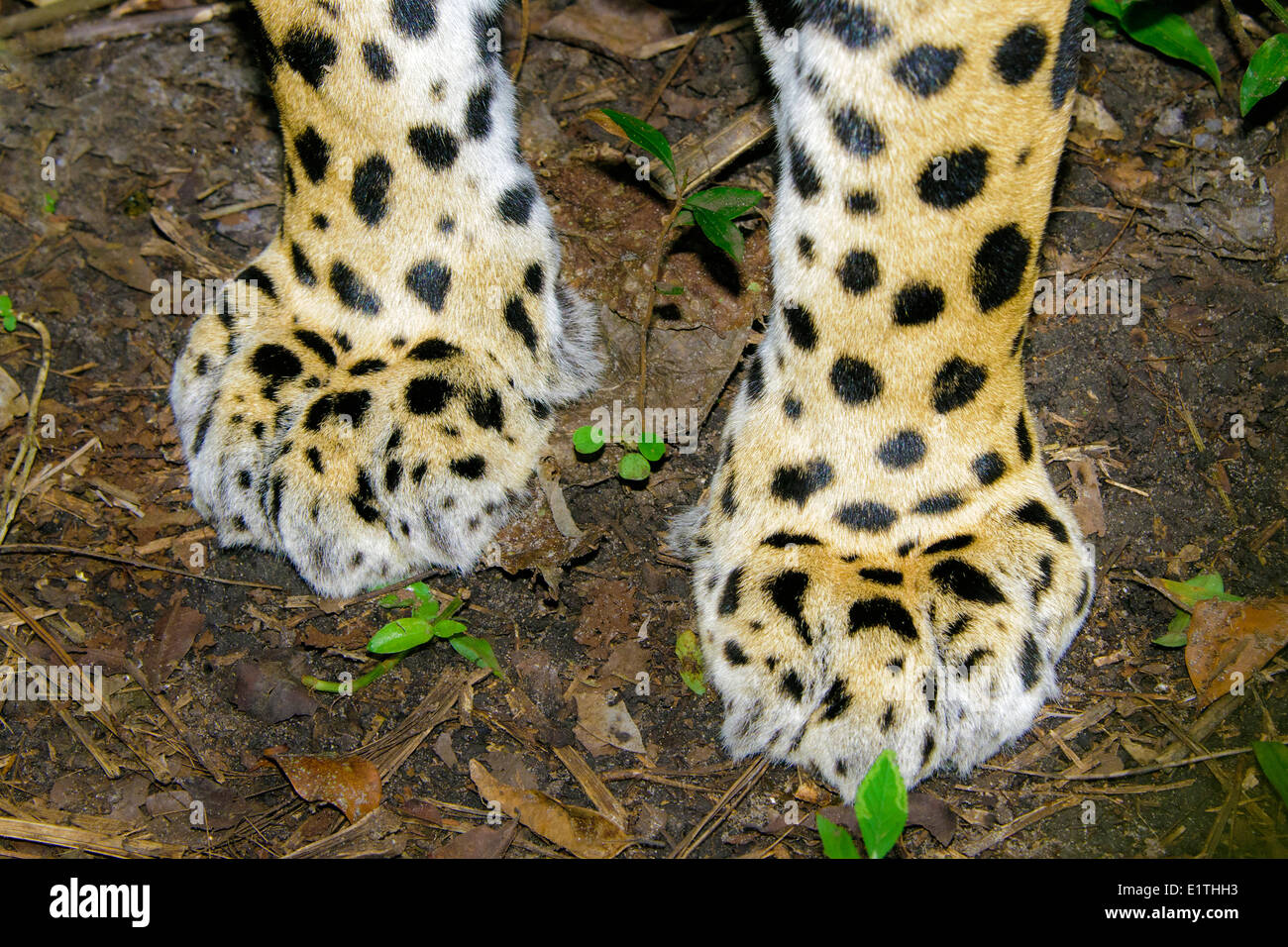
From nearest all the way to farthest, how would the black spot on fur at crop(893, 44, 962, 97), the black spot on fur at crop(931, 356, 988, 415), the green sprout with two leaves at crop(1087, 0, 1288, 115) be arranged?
the black spot on fur at crop(893, 44, 962, 97) → the black spot on fur at crop(931, 356, 988, 415) → the green sprout with two leaves at crop(1087, 0, 1288, 115)

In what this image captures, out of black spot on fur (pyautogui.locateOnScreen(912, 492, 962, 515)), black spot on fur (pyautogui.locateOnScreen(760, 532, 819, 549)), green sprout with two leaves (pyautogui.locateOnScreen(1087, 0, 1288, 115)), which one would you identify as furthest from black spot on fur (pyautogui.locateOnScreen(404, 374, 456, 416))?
green sprout with two leaves (pyautogui.locateOnScreen(1087, 0, 1288, 115))

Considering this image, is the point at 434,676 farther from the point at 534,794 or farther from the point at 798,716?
the point at 798,716

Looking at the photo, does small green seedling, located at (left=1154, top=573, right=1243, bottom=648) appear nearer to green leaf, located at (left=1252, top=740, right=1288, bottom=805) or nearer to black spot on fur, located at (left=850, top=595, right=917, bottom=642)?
green leaf, located at (left=1252, top=740, right=1288, bottom=805)

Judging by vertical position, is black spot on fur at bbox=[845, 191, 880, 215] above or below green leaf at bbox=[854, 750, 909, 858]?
above

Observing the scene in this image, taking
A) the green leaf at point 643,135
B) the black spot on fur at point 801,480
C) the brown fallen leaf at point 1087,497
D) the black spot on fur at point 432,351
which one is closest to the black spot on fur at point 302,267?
the black spot on fur at point 432,351

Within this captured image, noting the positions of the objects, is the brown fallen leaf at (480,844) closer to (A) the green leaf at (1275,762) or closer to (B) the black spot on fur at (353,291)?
(B) the black spot on fur at (353,291)

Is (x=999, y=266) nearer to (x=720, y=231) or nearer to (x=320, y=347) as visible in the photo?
(x=720, y=231)
